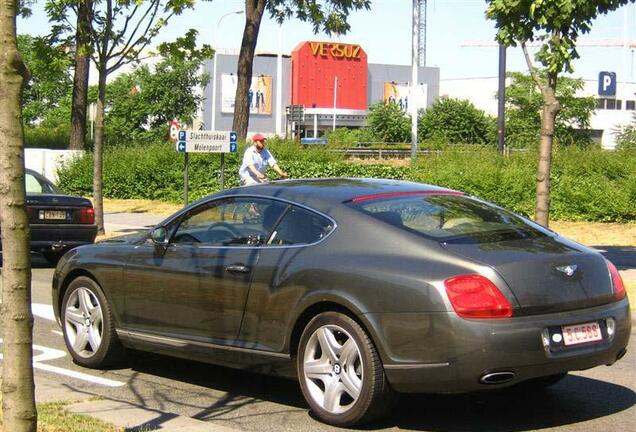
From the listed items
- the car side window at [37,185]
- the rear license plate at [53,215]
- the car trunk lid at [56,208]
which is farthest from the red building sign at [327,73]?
the rear license plate at [53,215]

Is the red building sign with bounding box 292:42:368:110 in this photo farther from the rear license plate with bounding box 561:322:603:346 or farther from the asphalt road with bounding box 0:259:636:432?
the rear license plate with bounding box 561:322:603:346

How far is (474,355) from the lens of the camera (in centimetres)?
526

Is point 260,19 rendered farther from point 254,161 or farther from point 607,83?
point 607,83

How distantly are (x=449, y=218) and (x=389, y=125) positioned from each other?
62598 mm

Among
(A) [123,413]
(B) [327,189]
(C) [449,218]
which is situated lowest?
(A) [123,413]

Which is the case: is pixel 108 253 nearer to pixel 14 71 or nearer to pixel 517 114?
pixel 14 71

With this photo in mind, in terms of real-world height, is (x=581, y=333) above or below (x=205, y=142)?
below

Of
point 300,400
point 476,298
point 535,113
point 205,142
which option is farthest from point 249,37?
point 535,113

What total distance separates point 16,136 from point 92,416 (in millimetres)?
1997

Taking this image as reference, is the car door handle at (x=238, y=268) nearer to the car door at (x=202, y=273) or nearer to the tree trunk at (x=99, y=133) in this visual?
the car door at (x=202, y=273)

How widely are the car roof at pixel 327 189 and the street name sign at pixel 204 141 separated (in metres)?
11.8

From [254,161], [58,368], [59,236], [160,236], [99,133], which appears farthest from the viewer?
[99,133]

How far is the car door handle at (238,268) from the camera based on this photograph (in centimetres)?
631

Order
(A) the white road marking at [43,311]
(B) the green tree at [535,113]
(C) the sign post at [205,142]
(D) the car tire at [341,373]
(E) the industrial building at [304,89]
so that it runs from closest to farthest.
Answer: (D) the car tire at [341,373] → (A) the white road marking at [43,311] → (C) the sign post at [205,142] → (B) the green tree at [535,113] → (E) the industrial building at [304,89]
